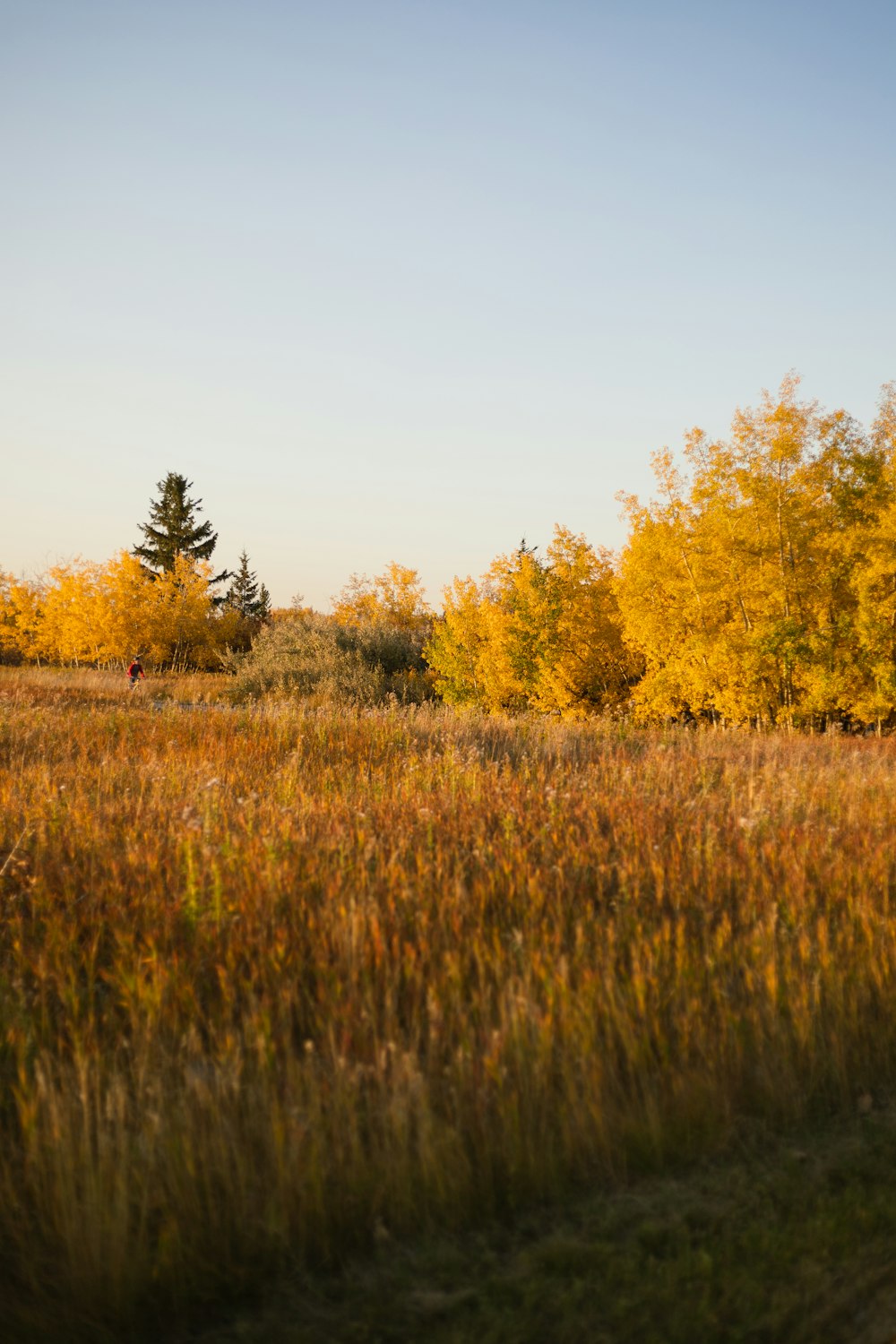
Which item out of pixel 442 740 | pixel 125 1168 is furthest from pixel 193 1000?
pixel 442 740

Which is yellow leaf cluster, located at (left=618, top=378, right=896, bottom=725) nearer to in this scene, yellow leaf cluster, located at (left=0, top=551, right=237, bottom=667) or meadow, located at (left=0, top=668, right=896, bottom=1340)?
meadow, located at (left=0, top=668, right=896, bottom=1340)

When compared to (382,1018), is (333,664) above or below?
above

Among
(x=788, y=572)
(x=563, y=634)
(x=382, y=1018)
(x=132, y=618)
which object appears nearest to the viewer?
(x=382, y=1018)

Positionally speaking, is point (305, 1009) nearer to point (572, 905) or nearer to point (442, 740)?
point (572, 905)

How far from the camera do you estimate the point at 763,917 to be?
3.91 metres

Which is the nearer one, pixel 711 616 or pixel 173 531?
pixel 711 616

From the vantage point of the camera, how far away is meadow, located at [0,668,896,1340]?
7.25 feet

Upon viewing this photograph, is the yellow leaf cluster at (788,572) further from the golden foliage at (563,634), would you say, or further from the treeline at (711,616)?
the golden foliage at (563,634)

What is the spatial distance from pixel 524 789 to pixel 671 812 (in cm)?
138

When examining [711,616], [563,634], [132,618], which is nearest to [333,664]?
[563,634]

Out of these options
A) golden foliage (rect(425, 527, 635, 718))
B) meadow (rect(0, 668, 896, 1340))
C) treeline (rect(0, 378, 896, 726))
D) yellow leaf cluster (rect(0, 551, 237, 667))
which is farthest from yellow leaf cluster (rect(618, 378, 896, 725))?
yellow leaf cluster (rect(0, 551, 237, 667))

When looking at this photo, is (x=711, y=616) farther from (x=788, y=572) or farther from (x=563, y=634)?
(x=563, y=634)

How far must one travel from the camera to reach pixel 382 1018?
10.2ft

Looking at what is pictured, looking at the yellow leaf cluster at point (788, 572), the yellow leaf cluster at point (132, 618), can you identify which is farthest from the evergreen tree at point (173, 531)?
the yellow leaf cluster at point (788, 572)
